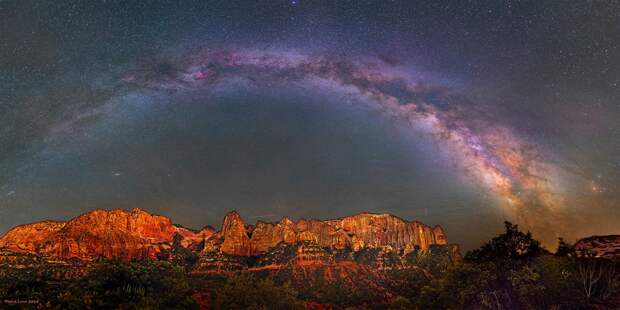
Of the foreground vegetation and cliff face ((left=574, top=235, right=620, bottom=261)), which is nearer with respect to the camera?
the foreground vegetation

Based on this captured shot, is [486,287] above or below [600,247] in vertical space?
below

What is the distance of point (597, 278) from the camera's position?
1607 inches

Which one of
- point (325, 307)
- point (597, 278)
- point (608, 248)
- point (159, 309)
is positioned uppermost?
point (608, 248)

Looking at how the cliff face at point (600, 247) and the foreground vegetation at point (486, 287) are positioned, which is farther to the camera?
the cliff face at point (600, 247)

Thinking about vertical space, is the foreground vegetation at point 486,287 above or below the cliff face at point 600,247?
below

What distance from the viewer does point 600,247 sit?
50750 millimetres

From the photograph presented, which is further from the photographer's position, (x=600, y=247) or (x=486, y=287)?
(x=600, y=247)

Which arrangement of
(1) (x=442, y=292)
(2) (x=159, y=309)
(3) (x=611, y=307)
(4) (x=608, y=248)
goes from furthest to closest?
1. (1) (x=442, y=292)
2. (2) (x=159, y=309)
3. (4) (x=608, y=248)
4. (3) (x=611, y=307)

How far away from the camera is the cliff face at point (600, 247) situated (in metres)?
47.6

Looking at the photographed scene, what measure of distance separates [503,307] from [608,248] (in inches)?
657

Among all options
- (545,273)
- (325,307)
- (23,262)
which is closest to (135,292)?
(545,273)

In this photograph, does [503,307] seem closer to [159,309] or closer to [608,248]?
[608,248]

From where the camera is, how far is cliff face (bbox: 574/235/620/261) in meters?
47.6

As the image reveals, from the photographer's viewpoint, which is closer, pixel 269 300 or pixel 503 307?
pixel 503 307
